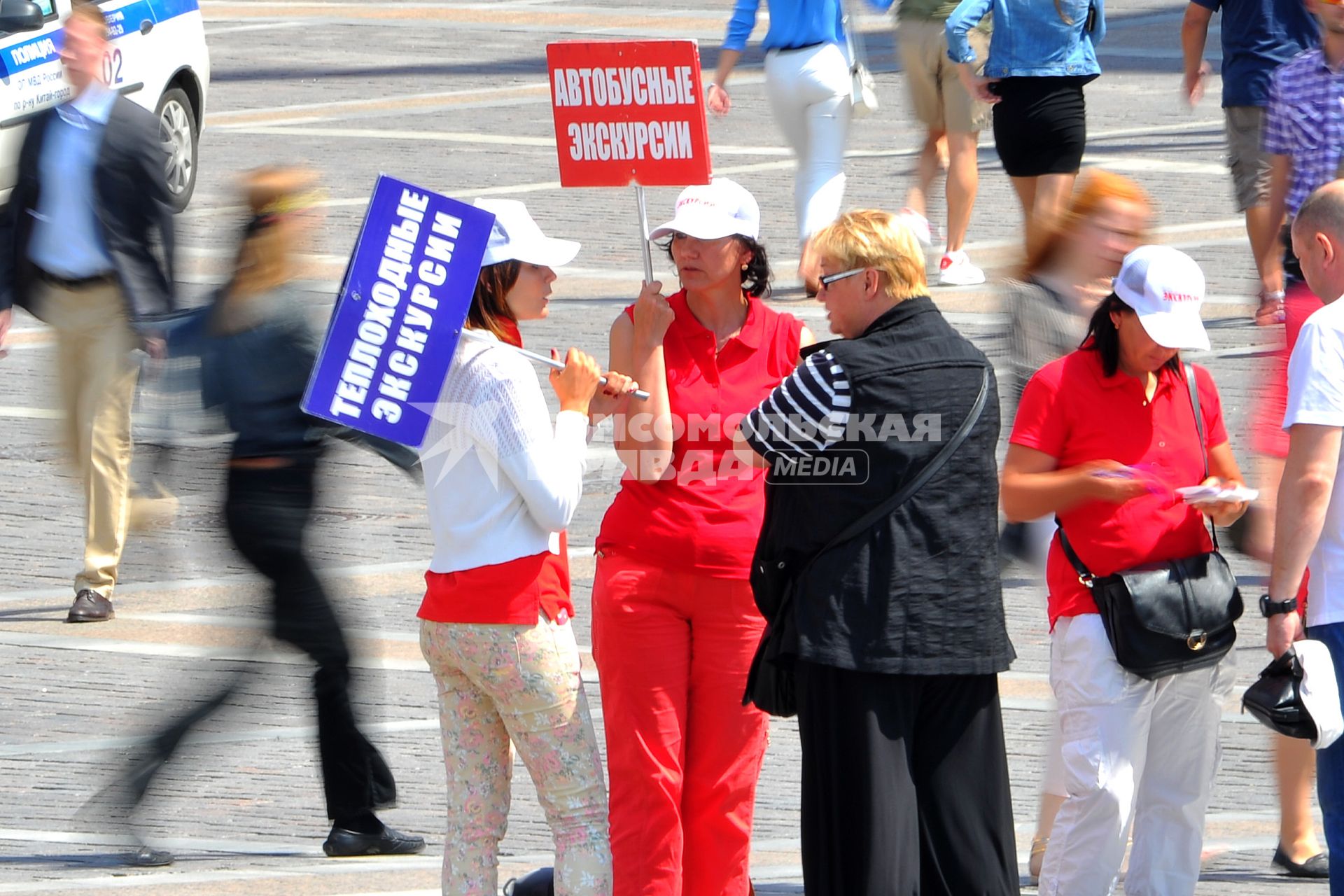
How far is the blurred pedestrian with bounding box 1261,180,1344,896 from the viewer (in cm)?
462

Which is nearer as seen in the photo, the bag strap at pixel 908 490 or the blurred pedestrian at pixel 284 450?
the bag strap at pixel 908 490

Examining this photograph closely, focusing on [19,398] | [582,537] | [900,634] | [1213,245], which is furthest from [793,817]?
[1213,245]

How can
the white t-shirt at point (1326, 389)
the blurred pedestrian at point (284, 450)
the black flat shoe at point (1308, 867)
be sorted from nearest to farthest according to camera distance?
the white t-shirt at point (1326, 389) → the black flat shoe at point (1308, 867) → the blurred pedestrian at point (284, 450)

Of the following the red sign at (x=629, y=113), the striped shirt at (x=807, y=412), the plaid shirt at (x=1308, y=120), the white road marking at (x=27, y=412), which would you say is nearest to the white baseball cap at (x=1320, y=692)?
the striped shirt at (x=807, y=412)

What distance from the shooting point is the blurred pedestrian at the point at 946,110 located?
10773mm

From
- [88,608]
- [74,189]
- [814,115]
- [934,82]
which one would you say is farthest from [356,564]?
[934,82]

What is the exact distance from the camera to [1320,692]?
4680 mm

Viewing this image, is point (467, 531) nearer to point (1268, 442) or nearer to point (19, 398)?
point (1268, 442)

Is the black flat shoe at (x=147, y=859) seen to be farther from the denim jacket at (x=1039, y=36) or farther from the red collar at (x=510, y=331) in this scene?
the denim jacket at (x=1039, y=36)

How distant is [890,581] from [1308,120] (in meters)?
3.76

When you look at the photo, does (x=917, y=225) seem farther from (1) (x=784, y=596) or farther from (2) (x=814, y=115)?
(2) (x=814, y=115)

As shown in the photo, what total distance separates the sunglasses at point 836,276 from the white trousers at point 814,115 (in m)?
5.80

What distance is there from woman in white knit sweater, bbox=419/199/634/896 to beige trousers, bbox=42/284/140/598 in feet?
9.09

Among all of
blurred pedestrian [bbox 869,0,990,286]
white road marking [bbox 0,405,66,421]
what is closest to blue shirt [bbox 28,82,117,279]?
white road marking [bbox 0,405,66,421]
